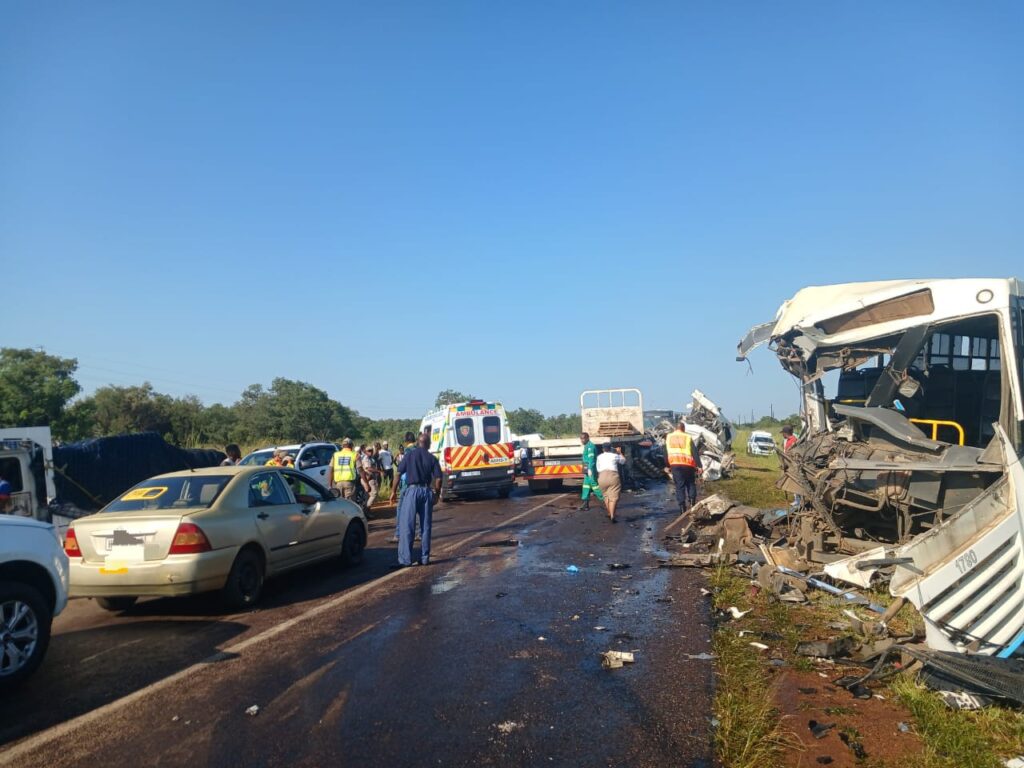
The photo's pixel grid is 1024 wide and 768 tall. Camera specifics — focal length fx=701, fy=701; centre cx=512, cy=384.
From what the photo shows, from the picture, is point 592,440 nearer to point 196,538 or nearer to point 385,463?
point 385,463

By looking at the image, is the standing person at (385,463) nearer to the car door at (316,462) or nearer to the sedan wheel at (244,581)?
the car door at (316,462)

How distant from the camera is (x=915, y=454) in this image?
22.9 feet

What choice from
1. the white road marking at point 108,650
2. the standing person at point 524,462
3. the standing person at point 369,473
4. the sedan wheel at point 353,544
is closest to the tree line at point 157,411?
the standing person at point 524,462

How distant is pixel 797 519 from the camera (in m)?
8.77

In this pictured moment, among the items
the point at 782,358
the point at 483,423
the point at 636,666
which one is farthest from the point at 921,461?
the point at 483,423

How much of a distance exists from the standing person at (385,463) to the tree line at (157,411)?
15.0ft

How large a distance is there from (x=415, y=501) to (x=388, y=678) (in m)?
4.53

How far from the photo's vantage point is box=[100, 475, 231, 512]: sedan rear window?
24.7ft

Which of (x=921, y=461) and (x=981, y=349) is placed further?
(x=981, y=349)

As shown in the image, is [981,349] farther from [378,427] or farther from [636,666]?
[378,427]

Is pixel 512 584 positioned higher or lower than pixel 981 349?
lower

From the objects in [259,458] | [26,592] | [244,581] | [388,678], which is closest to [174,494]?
[244,581]

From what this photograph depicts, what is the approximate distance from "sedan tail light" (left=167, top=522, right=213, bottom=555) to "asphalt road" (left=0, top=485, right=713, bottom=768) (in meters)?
0.74

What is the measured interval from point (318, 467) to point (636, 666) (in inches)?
558
